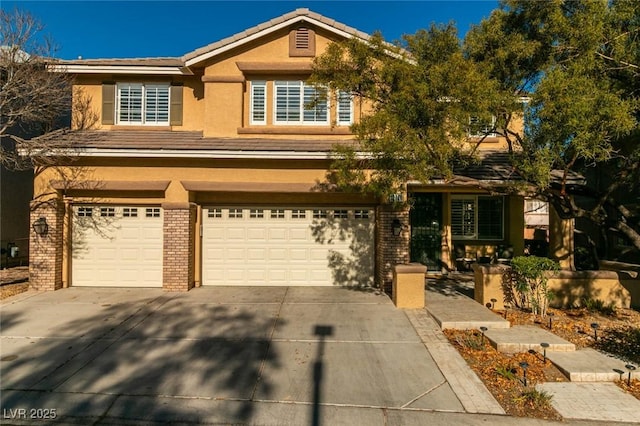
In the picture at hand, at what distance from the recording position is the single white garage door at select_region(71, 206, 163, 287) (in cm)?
1016

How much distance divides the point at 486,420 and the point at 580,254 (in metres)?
12.9

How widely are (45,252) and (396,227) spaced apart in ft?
30.1

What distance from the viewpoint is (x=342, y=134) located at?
10547 mm

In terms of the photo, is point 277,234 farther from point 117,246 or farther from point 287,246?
point 117,246

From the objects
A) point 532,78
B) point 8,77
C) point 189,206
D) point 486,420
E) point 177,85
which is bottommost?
point 486,420

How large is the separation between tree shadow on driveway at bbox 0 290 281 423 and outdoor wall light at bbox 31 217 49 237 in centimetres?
210

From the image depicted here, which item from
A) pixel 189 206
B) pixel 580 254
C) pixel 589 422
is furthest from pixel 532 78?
pixel 580 254

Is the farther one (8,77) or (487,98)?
(8,77)

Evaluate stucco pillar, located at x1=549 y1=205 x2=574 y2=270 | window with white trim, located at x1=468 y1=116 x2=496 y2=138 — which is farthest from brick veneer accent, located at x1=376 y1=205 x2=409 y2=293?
stucco pillar, located at x1=549 y1=205 x2=574 y2=270

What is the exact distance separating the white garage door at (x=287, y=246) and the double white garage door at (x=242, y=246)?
27 millimetres

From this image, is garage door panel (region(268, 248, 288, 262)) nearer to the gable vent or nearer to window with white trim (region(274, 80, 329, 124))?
window with white trim (region(274, 80, 329, 124))

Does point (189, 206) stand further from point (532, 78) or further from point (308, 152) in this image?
point (532, 78)

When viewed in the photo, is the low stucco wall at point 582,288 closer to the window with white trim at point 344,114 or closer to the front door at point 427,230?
the front door at point 427,230

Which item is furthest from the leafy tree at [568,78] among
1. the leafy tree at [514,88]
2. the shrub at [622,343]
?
the shrub at [622,343]
